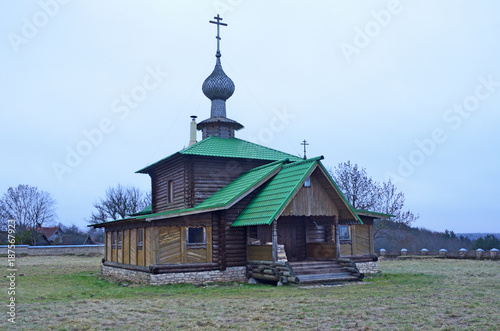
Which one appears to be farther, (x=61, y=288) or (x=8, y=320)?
(x=61, y=288)

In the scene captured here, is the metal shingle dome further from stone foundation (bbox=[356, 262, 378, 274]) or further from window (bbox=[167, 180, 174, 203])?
stone foundation (bbox=[356, 262, 378, 274])

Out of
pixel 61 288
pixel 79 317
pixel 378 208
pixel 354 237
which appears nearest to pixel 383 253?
pixel 378 208

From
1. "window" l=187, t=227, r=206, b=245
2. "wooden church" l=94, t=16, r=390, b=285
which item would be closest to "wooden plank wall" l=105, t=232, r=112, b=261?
"wooden church" l=94, t=16, r=390, b=285

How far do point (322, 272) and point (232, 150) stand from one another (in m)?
8.29

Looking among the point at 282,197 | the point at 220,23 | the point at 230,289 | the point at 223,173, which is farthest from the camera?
the point at 220,23

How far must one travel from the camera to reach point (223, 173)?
78.6ft

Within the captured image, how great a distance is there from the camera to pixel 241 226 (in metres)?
20.9

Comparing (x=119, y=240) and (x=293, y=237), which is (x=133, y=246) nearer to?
(x=119, y=240)

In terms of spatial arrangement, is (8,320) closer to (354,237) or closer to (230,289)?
(230,289)

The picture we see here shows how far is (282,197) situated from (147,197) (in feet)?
167

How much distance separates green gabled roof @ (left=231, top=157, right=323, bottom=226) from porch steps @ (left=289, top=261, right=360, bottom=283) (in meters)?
2.35

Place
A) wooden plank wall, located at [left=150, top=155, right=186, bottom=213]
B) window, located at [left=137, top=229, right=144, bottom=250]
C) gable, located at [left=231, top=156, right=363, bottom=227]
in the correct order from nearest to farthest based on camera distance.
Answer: gable, located at [left=231, top=156, right=363, bottom=227] → window, located at [left=137, top=229, right=144, bottom=250] → wooden plank wall, located at [left=150, top=155, right=186, bottom=213]

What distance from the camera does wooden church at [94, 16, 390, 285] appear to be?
755 inches

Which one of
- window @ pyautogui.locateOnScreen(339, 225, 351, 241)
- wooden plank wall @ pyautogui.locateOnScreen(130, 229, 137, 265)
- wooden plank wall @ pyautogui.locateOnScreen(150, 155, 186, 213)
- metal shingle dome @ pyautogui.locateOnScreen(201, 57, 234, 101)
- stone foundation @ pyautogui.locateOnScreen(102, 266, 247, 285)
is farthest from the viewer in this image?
metal shingle dome @ pyautogui.locateOnScreen(201, 57, 234, 101)
